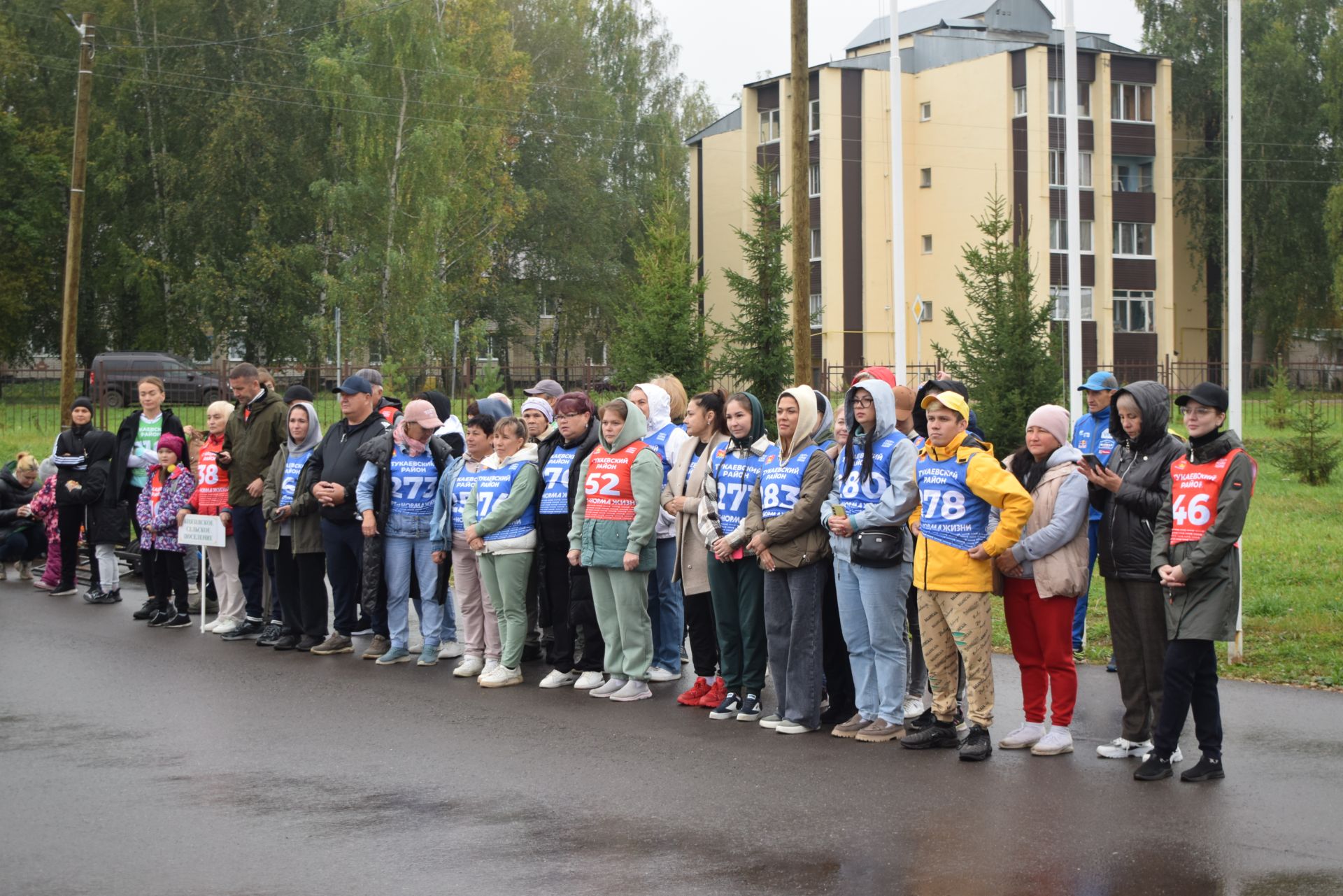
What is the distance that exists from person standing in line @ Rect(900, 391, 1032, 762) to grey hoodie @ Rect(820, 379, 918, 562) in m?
0.17

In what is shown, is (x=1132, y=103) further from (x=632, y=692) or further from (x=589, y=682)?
(x=632, y=692)

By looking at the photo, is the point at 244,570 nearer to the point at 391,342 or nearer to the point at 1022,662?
the point at 1022,662

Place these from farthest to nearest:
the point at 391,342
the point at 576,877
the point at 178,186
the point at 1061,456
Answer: the point at 178,186, the point at 391,342, the point at 1061,456, the point at 576,877

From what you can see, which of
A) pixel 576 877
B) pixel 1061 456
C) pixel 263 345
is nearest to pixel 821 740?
pixel 1061 456

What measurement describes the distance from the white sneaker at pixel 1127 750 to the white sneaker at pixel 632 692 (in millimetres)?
3272

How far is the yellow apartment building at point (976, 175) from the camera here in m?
50.5

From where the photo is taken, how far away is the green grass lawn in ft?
32.6

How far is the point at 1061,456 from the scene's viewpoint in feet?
25.9

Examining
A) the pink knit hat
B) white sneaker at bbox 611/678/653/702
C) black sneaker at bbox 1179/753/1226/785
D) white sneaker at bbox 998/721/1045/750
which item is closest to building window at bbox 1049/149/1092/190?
white sneaker at bbox 611/678/653/702

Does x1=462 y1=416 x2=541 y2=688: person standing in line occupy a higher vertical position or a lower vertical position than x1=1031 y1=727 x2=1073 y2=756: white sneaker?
higher

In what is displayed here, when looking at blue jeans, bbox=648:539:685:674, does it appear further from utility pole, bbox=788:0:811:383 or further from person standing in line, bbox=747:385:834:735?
utility pole, bbox=788:0:811:383

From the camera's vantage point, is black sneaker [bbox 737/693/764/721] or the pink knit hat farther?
black sneaker [bbox 737/693/764/721]

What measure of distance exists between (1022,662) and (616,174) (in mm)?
55350

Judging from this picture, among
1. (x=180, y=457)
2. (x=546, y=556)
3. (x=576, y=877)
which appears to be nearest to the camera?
(x=576, y=877)
